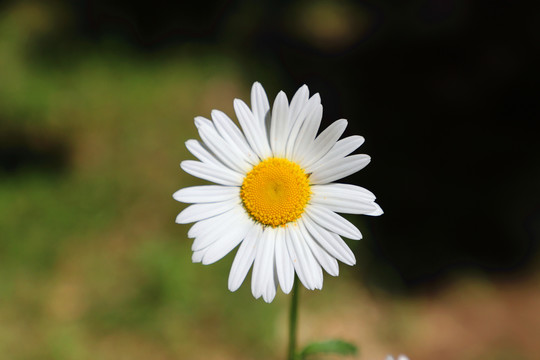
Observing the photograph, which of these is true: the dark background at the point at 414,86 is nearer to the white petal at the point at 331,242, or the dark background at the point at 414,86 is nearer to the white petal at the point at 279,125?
the white petal at the point at 331,242

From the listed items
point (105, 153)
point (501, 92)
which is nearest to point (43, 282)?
point (105, 153)

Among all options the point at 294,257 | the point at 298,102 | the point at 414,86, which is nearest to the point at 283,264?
the point at 294,257

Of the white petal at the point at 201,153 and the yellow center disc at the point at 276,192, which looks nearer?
the white petal at the point at 201,153

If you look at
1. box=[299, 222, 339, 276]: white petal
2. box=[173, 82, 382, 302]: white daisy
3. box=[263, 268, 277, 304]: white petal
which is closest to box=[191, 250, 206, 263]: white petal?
box=[173, 82, 382, 302]: white daisy

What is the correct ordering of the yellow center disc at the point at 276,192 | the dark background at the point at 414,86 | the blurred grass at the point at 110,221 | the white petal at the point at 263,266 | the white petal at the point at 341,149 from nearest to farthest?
the white petal at the point at 341,149 < the white petal at the point at 263,266 < the yellow center disc at the point at 276,192 < the blurred grass at the point at 110,221 < the dark background at the point at 414,86

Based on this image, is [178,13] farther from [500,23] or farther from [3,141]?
[500,23]

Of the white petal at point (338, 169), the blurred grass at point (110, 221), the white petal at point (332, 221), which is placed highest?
the blurred grass at point (110, 221)

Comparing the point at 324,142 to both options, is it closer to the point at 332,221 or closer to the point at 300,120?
the point at 300,120

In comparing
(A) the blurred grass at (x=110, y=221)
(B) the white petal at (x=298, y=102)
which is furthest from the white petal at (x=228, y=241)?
(A) the blurred grass at (x=110, y=221)
